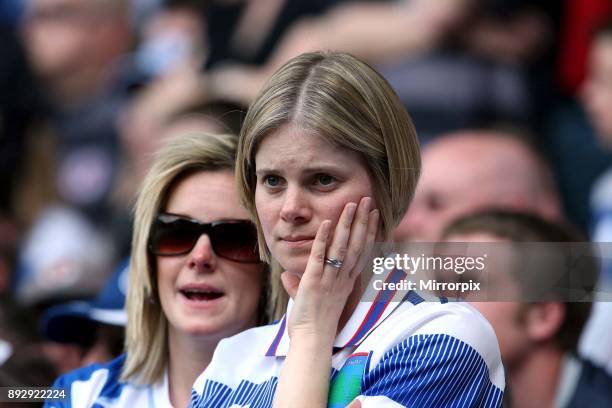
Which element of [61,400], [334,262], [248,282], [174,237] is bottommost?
[61,400]

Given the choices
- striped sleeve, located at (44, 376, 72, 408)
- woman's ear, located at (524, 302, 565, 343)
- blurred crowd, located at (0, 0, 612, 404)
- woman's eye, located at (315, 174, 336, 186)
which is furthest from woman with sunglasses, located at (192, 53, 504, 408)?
blurred crowd, located at (0, 0, 612, 404)

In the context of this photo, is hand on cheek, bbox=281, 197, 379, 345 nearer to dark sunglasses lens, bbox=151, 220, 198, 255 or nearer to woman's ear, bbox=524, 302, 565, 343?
dark sunglasses lens, bbox=151, 220, 198, 255

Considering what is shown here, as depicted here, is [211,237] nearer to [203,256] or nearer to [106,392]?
[203,256]

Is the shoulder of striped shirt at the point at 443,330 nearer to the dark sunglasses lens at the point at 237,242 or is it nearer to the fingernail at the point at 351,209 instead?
the fingernail at the point at 351,209

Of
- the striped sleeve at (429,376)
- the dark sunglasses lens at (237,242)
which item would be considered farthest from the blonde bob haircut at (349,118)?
the dark sunglasses lens at (237,242)

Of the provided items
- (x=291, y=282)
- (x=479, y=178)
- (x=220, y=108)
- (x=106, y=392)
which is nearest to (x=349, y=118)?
(x=291, y=282)

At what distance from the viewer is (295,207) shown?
6.51 ft

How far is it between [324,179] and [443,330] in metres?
0.34

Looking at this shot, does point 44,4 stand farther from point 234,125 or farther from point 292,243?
point 292,243

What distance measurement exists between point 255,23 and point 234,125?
6.32 ft

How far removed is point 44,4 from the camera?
19.4ft

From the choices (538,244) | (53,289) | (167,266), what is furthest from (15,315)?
(538,244)

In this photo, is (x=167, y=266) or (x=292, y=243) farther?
(x=167, y=266)

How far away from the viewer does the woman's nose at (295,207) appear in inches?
78.2
